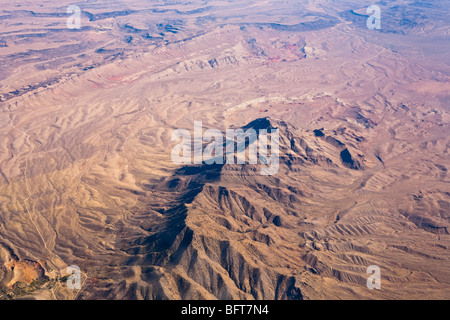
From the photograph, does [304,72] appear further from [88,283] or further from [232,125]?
[88,283]

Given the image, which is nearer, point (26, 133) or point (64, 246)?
point (64, 246)

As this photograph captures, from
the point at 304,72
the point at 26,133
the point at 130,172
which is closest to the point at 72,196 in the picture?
the point at 130,172

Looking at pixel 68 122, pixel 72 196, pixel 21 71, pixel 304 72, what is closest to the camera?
pixel 72 196

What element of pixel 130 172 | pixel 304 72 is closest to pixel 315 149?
pixel 130 172

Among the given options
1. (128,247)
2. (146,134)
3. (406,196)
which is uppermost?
(146,134)

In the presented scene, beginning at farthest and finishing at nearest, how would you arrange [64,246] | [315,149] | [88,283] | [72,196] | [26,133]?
[26,133], [315,149], [72,196], [64,246], [88,283]

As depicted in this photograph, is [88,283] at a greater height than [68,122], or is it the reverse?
[68,122]
